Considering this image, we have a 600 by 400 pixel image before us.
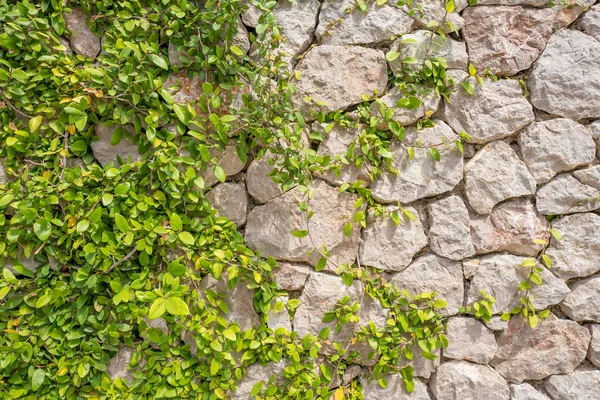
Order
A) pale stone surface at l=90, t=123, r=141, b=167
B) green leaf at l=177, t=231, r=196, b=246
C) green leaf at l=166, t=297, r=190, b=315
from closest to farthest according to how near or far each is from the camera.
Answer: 1. green leaf at l=166, t=297, r=190, b=315
2. green leaf at l=177, t=231, r=196, b=246
3. pale stone surface at l=90, t=123, r=141, b=167

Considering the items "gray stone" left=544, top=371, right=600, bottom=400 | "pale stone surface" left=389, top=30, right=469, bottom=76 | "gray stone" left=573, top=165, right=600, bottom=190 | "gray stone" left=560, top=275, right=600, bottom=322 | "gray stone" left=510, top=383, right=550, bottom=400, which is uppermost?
"pale stone surface" left=389, top=30, right=469, bottom=76

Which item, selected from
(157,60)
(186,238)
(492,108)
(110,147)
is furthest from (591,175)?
(110,147)

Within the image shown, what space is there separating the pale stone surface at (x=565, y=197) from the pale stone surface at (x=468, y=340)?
0.51 metres

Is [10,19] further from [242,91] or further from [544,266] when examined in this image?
[544,266]

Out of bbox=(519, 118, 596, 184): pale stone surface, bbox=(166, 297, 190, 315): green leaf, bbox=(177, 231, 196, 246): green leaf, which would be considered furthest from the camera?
bbox=(519, 118, 596, 184): pale stone surface

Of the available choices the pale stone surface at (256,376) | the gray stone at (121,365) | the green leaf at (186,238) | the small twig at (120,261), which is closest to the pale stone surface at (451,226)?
the pale stone surface at (256,376)

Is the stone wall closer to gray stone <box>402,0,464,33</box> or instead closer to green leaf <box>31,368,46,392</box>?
gray stone <box>402,0,464,33</box>

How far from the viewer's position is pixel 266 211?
1.53 meters

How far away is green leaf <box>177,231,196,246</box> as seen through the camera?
1374 mm

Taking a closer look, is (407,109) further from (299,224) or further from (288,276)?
(288,276)

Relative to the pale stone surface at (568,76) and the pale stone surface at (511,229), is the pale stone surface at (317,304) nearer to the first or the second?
the pale stone surface at (511,229)

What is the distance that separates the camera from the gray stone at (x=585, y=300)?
160 centimetres

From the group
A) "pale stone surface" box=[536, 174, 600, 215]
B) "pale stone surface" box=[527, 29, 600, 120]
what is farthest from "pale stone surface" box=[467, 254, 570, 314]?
"pale stone surface" box=[527, 29, 600, 120]

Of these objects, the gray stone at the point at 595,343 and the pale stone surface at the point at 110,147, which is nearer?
the pale stone surface at the point at 110,147
